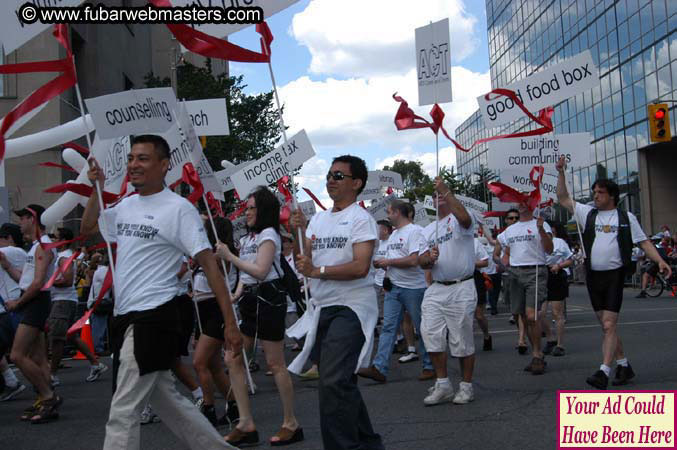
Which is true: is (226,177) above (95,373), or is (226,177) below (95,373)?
above

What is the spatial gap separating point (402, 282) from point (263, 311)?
3.07m

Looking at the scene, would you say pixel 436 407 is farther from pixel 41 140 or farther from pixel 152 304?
pixel 41 140

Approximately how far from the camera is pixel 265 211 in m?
5.98

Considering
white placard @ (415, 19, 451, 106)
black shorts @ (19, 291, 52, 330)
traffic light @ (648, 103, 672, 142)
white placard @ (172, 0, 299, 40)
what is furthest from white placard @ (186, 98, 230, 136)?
traffic light @ (648, 103, 672, 142)

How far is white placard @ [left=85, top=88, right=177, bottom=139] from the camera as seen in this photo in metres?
5.91

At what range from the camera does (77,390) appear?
9.23m

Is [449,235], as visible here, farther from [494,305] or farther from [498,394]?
[494,305]

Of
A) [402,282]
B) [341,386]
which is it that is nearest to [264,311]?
[341,386]

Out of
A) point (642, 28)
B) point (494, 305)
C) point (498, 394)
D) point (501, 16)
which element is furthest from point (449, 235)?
point (501, 16)

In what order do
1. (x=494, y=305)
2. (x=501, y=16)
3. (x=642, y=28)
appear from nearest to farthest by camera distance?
(x=494, y=305) → (x=642, y=28) → (x=501, y=16)

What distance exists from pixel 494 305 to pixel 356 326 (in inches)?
553

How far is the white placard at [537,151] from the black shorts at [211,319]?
170 inches

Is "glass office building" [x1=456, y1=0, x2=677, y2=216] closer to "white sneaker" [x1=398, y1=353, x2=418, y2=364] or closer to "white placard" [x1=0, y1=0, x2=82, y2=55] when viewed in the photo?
"white sneaker" [x1=398, y1=353, x2=418, y2=364]

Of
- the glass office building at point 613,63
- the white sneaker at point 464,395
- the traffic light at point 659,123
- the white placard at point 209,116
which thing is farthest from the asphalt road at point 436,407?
the glass office building at point 613,63
